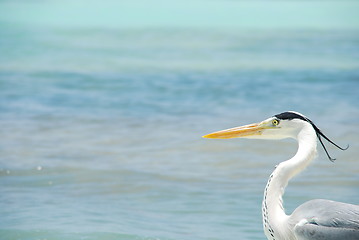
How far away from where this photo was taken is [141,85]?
12227mm

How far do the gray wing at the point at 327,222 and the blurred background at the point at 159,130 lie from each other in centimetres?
129

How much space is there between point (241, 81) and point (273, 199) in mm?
8435

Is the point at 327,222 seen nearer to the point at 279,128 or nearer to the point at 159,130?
the point at 279,128

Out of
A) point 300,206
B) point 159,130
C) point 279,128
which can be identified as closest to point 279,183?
point 300,206

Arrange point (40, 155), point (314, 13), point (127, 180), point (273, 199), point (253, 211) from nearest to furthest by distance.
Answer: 1. point (273, 199)
2. point (253, 211)
3. point (127, 180)
4. point (40, 155)
5. point (314, 13)

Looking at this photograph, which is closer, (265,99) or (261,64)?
(265,99)

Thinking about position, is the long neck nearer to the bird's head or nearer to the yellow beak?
the bird's head

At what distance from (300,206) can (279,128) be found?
1.64 feet

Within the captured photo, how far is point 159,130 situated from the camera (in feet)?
28.7

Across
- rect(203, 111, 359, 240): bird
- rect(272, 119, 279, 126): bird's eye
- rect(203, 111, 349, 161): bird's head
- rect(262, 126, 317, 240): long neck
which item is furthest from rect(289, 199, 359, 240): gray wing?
rect(272, 119, 279, 126): bird's eye

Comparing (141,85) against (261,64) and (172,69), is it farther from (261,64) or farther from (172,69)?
(261,64)

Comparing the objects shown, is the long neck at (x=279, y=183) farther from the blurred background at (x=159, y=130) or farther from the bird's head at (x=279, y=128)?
the blurred background at (x=159, y=130)

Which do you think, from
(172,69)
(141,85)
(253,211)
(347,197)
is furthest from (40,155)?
(172,69)

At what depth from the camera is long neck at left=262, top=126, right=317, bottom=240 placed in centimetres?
420
